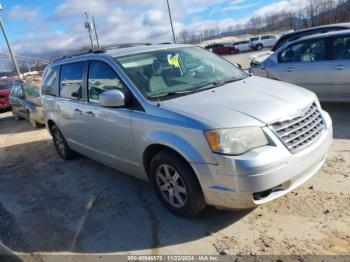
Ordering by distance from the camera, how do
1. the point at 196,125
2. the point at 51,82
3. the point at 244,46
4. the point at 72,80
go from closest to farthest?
the point at 196,125, the point at 72,80, the point at 51,82, the point at 244,46

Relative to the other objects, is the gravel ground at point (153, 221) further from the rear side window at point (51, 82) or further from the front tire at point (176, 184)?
the rear side window at point (51, 82)

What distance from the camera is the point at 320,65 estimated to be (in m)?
7.09

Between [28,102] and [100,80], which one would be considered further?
[28,102]

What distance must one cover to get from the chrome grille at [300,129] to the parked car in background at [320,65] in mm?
3419

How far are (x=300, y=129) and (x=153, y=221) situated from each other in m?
1.83

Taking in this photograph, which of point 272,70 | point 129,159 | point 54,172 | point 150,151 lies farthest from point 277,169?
point 272,70

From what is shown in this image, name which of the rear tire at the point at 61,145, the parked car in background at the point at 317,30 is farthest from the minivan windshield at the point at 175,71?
the parked car in background at the point at 317,30

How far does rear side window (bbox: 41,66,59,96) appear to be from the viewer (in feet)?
20.6

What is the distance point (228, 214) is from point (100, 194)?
191 centimetres

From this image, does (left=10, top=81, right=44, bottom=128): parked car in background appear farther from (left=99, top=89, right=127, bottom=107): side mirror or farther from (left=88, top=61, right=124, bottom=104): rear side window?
(left=99, top=89, right=127, bottom=107): side mirror

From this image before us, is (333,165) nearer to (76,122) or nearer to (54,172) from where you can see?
(76,122)

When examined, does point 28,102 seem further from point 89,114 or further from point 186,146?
point 186,146

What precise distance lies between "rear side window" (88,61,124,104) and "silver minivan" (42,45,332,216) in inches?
0.5

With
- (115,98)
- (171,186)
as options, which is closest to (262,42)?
(115,98)
